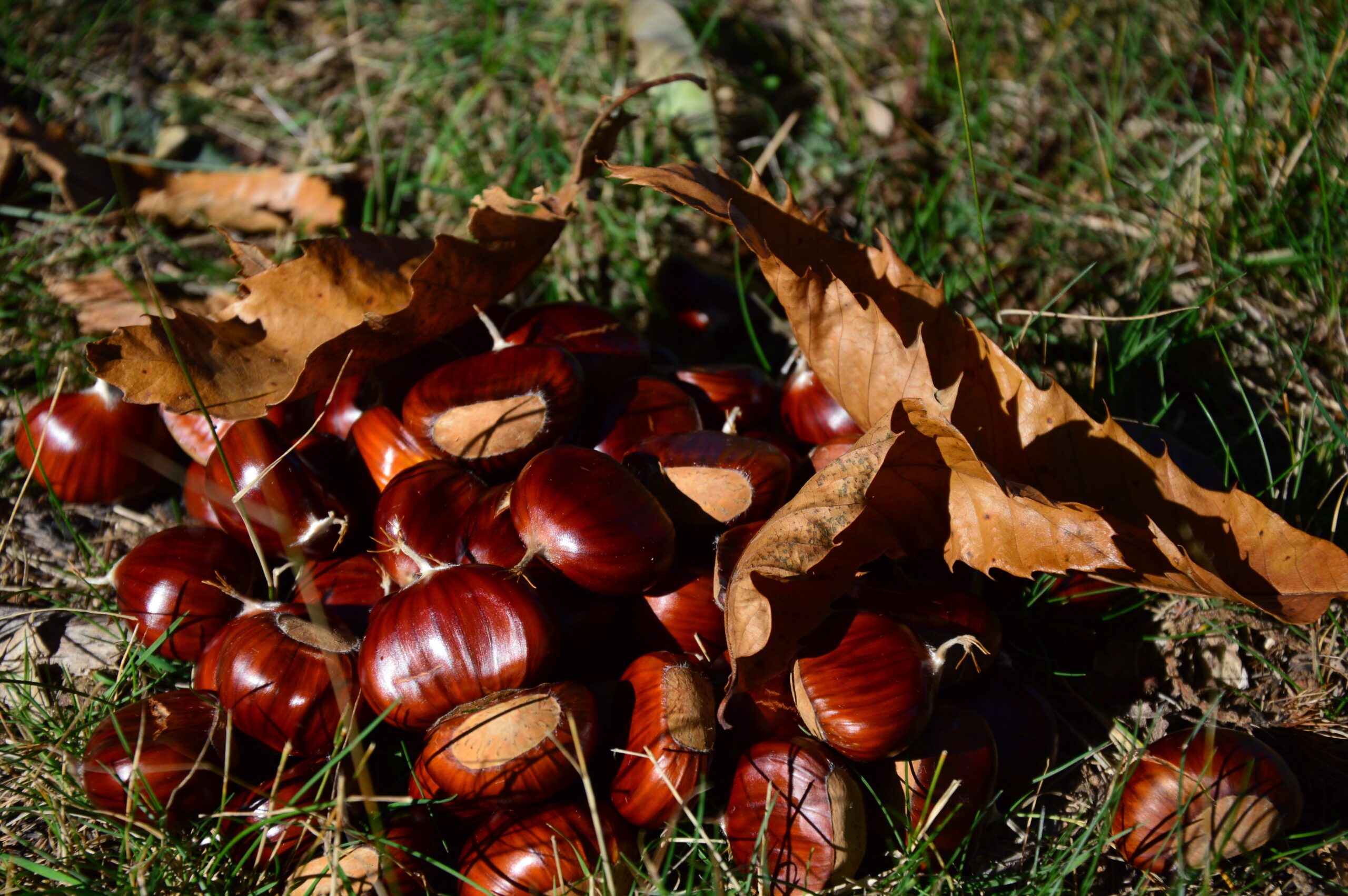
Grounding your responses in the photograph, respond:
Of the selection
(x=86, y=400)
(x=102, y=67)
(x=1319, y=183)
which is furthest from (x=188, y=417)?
(x=1319, y=183)

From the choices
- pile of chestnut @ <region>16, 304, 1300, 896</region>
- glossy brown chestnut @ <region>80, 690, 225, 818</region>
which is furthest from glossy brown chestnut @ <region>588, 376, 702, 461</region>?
glossy brown chestnut @ <region>80, 690, 225, 818</region>

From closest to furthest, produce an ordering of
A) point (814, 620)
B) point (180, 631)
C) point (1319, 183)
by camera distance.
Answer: point (814, 620), point (180, 631), point (1319, 183)

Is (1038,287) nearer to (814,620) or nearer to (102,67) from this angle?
(814,620)

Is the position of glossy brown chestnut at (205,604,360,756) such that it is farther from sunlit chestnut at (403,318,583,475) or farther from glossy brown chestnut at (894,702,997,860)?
glossy brown chestnut at (894,702,997,860)

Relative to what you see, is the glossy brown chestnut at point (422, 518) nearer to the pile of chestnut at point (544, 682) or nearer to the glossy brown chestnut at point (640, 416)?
the pile of chestnut at point (544, 682)

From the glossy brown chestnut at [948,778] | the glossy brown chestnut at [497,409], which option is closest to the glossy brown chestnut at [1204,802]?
the glossy brown chestnut at [948,778]
